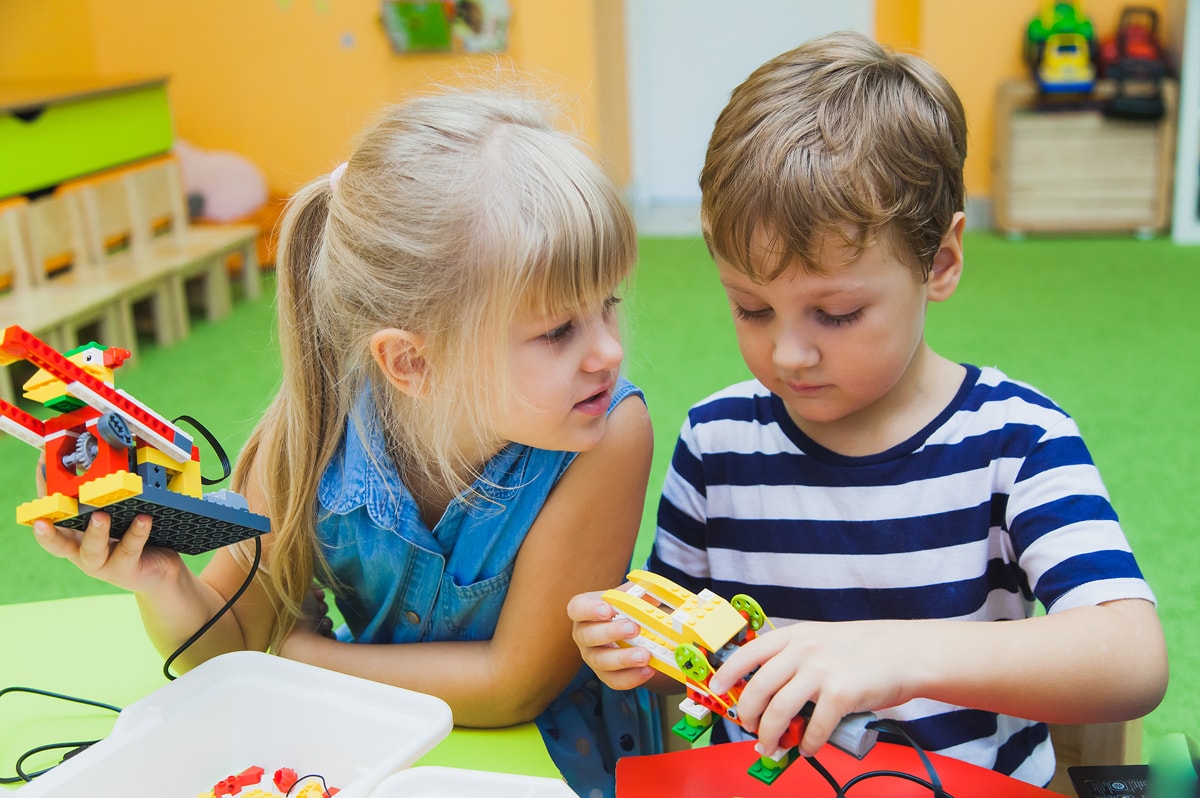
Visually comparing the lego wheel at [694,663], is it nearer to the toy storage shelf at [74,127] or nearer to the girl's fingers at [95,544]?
the girl's fingers at [95,544]

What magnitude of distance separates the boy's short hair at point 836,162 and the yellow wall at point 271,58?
3197 millimetres

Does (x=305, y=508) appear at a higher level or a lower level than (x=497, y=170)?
lower

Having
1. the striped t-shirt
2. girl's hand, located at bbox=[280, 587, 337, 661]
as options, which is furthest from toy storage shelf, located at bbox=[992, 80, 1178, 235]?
girl's hand, located at bbox=[280, 587, 337, 661]

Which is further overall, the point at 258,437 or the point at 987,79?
the point at 987,79

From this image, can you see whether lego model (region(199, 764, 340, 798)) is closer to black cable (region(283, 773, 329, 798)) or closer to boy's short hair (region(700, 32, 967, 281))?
black cable (region(283, 773, 329, 798))

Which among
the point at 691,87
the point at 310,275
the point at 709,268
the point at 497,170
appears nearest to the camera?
the point at 497,170

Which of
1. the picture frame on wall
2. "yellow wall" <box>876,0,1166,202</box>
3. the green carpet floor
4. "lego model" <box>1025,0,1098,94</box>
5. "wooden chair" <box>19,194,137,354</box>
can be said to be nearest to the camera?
the green carpet floor

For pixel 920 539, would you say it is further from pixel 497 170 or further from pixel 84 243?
pixel 84 243

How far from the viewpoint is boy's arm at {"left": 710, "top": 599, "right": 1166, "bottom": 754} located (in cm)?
60

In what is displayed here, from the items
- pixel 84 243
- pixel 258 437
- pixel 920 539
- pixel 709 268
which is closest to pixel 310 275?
pixel 258 437

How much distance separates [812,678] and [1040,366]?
2271 mm

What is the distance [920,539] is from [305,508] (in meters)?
0.48

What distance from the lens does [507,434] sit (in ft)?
2.68

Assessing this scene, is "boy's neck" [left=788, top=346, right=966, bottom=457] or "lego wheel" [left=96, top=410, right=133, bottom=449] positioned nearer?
"lego wheel" [left=96, top=410, right=133, bottom=449]
